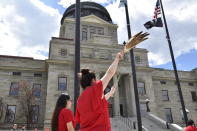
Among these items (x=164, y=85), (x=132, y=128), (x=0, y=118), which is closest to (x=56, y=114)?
(x=132, y=128)

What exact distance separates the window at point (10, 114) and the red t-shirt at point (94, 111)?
93.9ft

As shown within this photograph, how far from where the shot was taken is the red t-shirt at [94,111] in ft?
9.07

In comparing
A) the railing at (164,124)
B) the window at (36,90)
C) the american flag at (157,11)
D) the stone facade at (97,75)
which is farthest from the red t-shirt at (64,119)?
Answer: the window at (36,90)

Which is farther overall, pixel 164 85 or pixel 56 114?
pixel 164 85

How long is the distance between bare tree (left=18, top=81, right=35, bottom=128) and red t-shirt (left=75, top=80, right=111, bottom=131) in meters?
26.5

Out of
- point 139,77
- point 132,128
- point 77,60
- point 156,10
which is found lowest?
point 132,128

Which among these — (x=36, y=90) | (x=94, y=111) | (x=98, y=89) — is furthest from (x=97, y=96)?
(x=36, y=90)

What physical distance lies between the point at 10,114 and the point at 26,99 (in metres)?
3.10

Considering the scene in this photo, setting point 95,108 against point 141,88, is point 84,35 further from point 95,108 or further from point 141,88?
point 95,108

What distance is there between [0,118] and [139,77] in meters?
22.5

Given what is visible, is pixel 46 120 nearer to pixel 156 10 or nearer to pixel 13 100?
pixel 13 100

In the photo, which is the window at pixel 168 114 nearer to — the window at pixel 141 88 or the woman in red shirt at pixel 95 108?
the window at pixel 141 88

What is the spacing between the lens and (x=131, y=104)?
102 feet

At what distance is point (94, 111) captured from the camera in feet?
9.39
